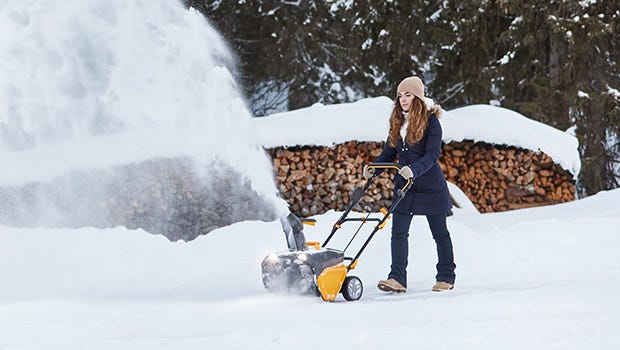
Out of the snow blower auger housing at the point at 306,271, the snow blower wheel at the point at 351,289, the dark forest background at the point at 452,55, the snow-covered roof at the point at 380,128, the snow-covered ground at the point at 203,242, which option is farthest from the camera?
the dark forest background at the point at 452,55

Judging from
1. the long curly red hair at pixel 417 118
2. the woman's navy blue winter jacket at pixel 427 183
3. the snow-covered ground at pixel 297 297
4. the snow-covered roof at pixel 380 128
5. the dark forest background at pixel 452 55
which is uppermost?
the dark forest background at pixel 452 55

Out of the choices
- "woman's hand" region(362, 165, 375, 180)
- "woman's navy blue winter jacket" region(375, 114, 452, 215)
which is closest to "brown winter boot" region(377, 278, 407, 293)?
"woman's navy blue winter jacket" region(375, 114, 452, 215)

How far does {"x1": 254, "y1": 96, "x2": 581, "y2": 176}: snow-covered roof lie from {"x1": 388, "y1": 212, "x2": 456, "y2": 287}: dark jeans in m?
4.18

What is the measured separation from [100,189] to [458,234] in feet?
12.1

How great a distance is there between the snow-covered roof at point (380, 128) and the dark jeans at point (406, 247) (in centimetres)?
418

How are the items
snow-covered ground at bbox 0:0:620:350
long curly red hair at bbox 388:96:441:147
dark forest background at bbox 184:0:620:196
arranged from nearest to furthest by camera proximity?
snow-covered ground at bbox 0:0:620:350
long curly red hair at bbox 388:96:441:147
dark forest background at bbox 184:0:620:196

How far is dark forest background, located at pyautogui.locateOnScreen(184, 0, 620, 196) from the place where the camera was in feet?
45.0

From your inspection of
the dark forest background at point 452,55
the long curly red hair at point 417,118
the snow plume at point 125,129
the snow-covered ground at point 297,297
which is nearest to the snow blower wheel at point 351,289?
the snow-covered ground at point 297,297

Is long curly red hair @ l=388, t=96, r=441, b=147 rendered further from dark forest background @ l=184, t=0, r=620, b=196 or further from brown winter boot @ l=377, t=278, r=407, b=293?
dark forest background @ l=184, t=0, r=620, b=196

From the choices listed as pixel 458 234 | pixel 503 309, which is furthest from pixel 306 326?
pixel 458 234

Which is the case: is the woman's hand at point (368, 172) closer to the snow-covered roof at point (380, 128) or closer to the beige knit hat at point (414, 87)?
the beige knit hat at point (414, 87)

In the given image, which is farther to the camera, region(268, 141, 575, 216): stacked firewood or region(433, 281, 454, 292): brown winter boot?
region(268, 141, 575, 216): stacked firewood

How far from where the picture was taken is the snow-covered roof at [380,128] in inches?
388

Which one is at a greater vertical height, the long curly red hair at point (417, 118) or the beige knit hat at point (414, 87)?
the beige knit hat at point (414, 87)
